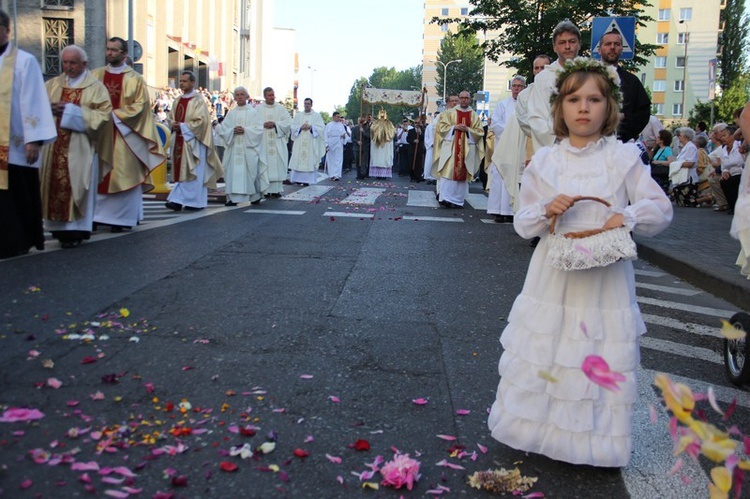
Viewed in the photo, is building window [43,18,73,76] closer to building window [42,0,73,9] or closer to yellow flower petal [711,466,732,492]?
building window [42,0,73,9]

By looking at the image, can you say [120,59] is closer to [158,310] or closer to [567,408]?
[158,310]

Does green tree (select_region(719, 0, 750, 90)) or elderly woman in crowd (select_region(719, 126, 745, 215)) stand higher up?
green tree (select_region(719, 0, 750, 90))

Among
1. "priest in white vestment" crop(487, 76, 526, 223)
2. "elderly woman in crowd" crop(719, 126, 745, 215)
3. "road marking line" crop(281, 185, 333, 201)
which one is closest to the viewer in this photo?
"priest in white vestment" crop(487, 76, 526, 223)

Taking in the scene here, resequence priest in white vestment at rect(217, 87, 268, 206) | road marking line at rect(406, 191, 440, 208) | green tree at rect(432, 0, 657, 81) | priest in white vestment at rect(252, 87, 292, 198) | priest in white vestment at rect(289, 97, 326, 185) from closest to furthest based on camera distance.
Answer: priest in white vestment at rect(217, 87, 268, 206) → road marking line at rect(406, 191, 440, 208) → priest in white vestment at rect(252, 87, 292, 198) → green tree at rect(432, 0, 657, 81) → priest in white vestment at rect(289, 97, 326, 185)

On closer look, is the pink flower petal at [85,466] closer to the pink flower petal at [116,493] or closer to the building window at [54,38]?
the pink flower petal at [116,493]

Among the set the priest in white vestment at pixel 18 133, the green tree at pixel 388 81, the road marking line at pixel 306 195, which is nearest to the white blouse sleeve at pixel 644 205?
the priest in white vestment at pixel 18 133

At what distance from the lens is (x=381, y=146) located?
93.8ft

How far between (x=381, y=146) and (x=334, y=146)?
5.82 ft

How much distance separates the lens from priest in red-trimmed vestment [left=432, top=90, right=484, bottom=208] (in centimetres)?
1566

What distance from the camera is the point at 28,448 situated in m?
3.02

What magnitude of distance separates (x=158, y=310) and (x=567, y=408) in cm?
324

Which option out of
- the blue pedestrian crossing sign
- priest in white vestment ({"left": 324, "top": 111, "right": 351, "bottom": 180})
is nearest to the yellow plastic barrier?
the blue pedestrian crossing sign

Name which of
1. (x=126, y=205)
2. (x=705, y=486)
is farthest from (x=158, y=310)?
(x=126, y=205)

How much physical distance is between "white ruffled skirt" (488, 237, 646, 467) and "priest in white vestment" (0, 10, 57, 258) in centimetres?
559
